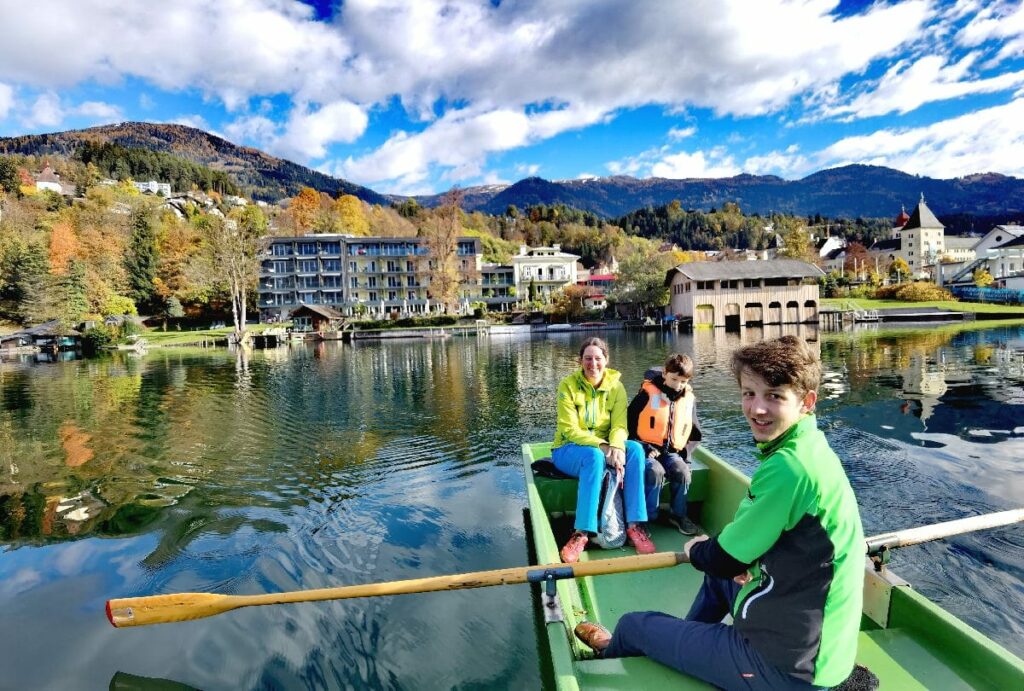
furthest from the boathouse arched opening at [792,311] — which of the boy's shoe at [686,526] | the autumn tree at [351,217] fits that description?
the autumn tree at [351,217]

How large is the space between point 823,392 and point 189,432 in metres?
17.5

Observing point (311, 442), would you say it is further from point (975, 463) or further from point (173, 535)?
point (975, 463)

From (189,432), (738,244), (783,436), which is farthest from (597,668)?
(738,244)

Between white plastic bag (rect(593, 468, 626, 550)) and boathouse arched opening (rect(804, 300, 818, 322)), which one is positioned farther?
boathouse arched opening (rect(804, 300, 818, 322))

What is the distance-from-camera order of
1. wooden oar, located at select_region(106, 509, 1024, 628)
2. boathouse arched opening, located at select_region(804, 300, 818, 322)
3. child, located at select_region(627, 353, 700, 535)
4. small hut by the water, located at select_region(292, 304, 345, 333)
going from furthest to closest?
small hut by the water, located at select_region(292, 304, 345, 333)
boathouse arched opening, located at select_region(804, 300, 818, 322)
child, located at select_region(627, 353, 700, 535)
wooden oar, located at select_region(106, 509, 1024, 628)

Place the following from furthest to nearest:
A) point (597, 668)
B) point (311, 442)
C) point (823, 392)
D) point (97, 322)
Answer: point (97, 322) < point (823, 392) < point (311, 442) < point (597, 668)

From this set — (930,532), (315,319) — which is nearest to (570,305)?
(315,319)

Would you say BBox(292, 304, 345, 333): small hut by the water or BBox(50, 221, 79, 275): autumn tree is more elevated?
BBox(50, 221, 79, 275): autumn tree

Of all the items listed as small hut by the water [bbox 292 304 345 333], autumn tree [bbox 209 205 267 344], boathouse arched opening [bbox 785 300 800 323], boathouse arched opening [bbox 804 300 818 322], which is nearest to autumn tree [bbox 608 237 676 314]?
boathouse arched opening [bbox 785 300 800 323]

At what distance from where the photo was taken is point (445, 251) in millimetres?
72062

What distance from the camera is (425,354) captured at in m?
37.2

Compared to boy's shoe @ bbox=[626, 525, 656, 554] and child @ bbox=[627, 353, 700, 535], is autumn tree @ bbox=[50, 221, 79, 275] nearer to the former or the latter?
child @ bbox=[627, 353, 700, 535]

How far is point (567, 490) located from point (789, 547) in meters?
3.78

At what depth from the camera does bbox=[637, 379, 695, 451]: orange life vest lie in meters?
5.76
